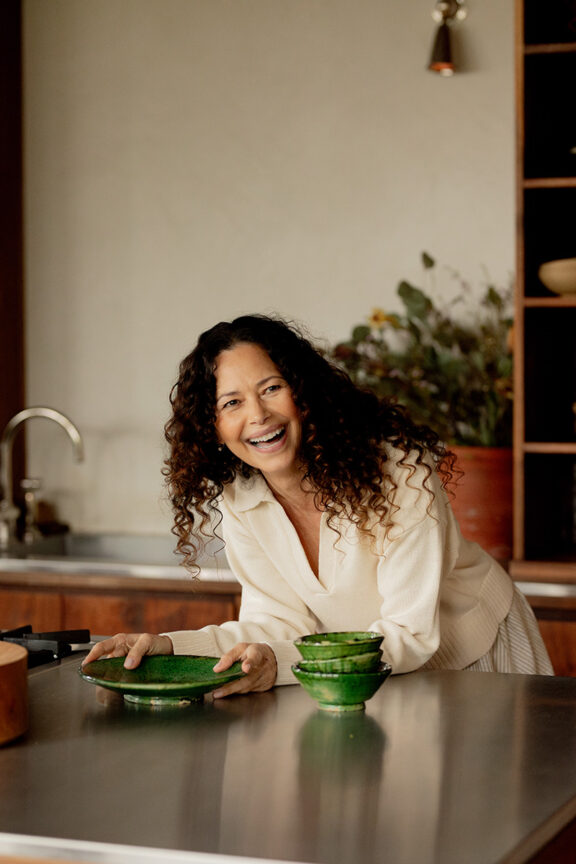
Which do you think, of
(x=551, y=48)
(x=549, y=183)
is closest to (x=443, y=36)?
(x=551, y=48)

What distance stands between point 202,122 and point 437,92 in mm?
799

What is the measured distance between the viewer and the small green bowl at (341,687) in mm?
1564

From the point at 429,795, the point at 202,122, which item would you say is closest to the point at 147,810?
the point at 429,795

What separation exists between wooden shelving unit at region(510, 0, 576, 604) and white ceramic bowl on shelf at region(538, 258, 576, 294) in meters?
0.03

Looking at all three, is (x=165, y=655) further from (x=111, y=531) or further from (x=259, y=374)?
(x=111, y=531)

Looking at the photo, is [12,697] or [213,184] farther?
[213,184]

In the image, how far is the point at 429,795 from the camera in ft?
4.04

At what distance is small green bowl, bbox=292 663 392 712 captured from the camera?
156 centimetres

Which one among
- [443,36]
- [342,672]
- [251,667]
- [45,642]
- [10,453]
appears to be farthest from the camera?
[10,453]

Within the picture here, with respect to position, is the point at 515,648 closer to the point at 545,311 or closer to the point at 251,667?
the point at 251,667

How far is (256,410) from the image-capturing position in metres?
2.07

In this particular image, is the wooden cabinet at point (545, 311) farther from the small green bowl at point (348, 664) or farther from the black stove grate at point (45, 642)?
the small green bowl at point (348, 664)

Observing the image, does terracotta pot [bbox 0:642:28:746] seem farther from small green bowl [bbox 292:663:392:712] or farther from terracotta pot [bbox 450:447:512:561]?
terracotta pot [bbox 450:447:512:561]

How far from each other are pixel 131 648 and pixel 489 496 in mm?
1649
